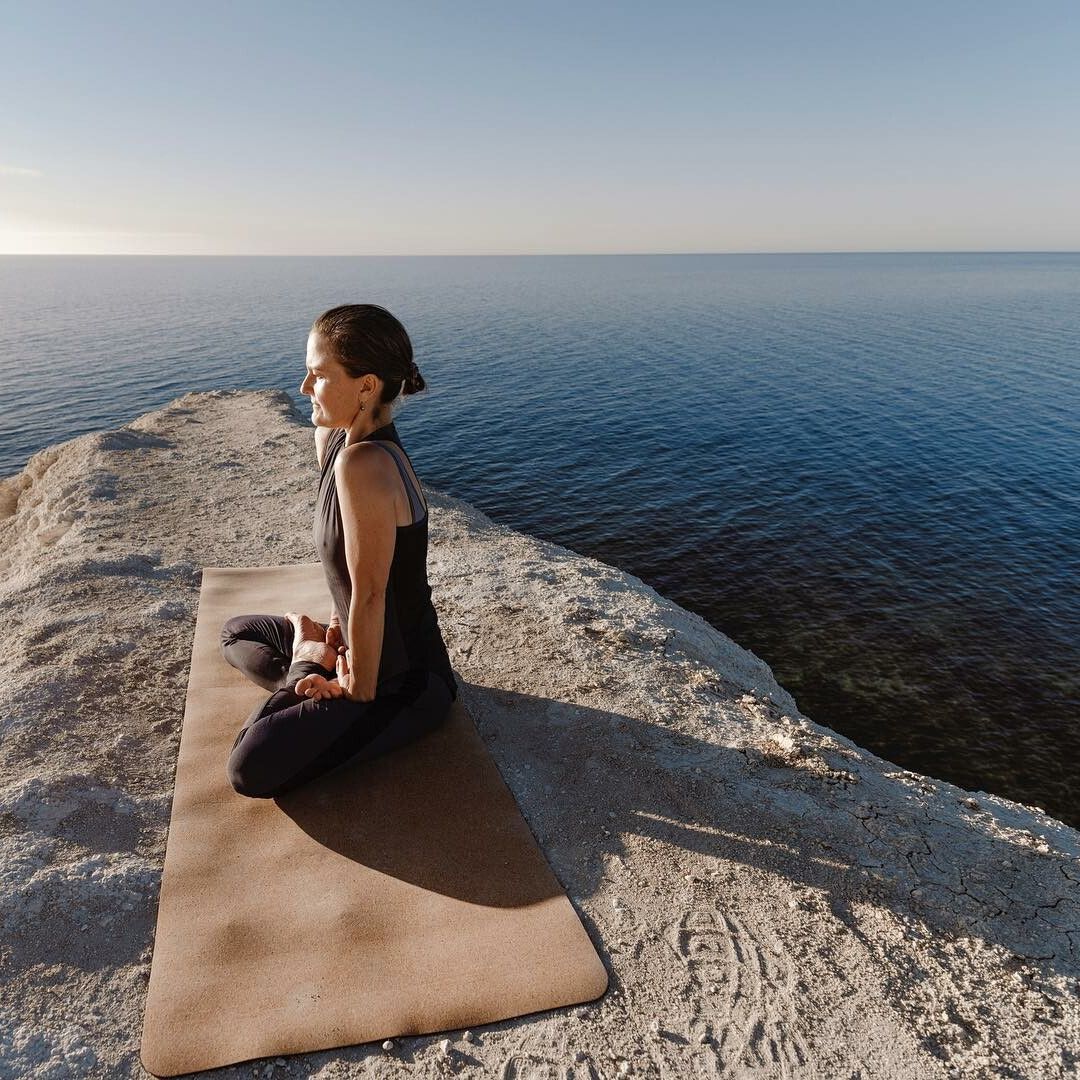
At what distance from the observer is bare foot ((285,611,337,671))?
6.21m

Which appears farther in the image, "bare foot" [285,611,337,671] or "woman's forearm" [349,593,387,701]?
"bare foot" [285,611,337,671]

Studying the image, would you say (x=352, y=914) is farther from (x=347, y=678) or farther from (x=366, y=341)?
(x=366, y=341)

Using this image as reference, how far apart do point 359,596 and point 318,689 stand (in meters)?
1.03

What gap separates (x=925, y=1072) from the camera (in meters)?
4.13

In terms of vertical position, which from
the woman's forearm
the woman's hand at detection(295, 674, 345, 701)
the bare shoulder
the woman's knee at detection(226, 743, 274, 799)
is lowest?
the woman's knee at detection(226, 743, 274, 799)

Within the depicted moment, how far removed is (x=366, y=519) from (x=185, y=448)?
741 inches

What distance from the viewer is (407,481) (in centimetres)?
546

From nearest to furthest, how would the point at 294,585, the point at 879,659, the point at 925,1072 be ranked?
the point at 925,1072
the point at 294,585
the point at 879,659

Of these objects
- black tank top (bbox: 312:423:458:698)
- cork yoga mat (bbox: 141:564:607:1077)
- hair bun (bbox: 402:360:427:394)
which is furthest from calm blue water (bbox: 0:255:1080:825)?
hair bun (bbox: 402:360:427:394)

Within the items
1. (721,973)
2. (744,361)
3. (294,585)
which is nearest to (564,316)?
(744,361)

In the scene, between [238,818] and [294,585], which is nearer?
[238,818]

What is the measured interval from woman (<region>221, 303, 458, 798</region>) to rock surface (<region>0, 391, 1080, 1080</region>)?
1.18m

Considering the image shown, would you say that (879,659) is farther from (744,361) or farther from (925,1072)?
(744,361)

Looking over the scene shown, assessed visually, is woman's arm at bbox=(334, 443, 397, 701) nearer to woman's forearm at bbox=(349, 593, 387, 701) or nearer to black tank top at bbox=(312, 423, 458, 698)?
woman's forearm at bbox=(349, 593, 387, 701)
